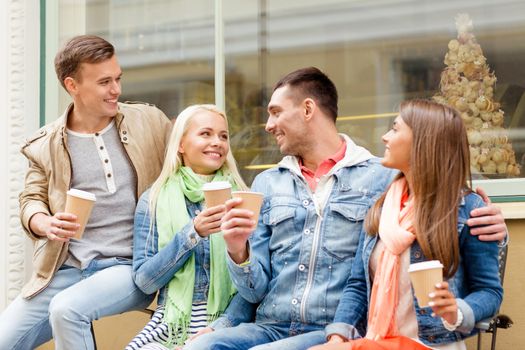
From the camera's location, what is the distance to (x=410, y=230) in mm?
3154

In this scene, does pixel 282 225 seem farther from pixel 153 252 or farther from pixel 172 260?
pixel 153 252

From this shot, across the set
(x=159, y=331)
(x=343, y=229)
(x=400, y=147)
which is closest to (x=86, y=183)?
(x=159, y=331)

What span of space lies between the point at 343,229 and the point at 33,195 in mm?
1527

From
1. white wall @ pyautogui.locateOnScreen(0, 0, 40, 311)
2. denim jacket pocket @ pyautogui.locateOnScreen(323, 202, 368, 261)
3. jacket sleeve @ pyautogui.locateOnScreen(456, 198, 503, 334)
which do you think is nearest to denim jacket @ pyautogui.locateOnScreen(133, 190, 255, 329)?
denim jacket pocket @ pyautogui.locateOnScreen(323, 202, 368, 261)

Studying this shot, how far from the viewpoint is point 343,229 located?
3.60m

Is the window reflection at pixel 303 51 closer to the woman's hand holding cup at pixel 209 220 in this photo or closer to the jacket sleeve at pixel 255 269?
the jacket sleeve at pixel 255 269

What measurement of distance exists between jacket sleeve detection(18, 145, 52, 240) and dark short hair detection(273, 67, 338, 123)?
1.22 metres

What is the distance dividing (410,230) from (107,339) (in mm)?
2511

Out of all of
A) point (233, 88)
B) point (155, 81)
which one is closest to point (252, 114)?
point (233, 88)

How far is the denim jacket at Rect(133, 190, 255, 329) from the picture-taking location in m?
3.75

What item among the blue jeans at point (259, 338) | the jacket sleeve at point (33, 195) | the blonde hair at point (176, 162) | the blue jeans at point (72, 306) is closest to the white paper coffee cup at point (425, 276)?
the blue jeans at point (259, 338)

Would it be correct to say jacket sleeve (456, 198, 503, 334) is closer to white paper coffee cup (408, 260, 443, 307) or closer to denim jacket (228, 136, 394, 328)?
white paper coffee cup (408, 260, 443, 307)

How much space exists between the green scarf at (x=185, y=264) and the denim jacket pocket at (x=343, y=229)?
1.71 feet

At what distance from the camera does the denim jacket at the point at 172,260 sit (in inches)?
148
